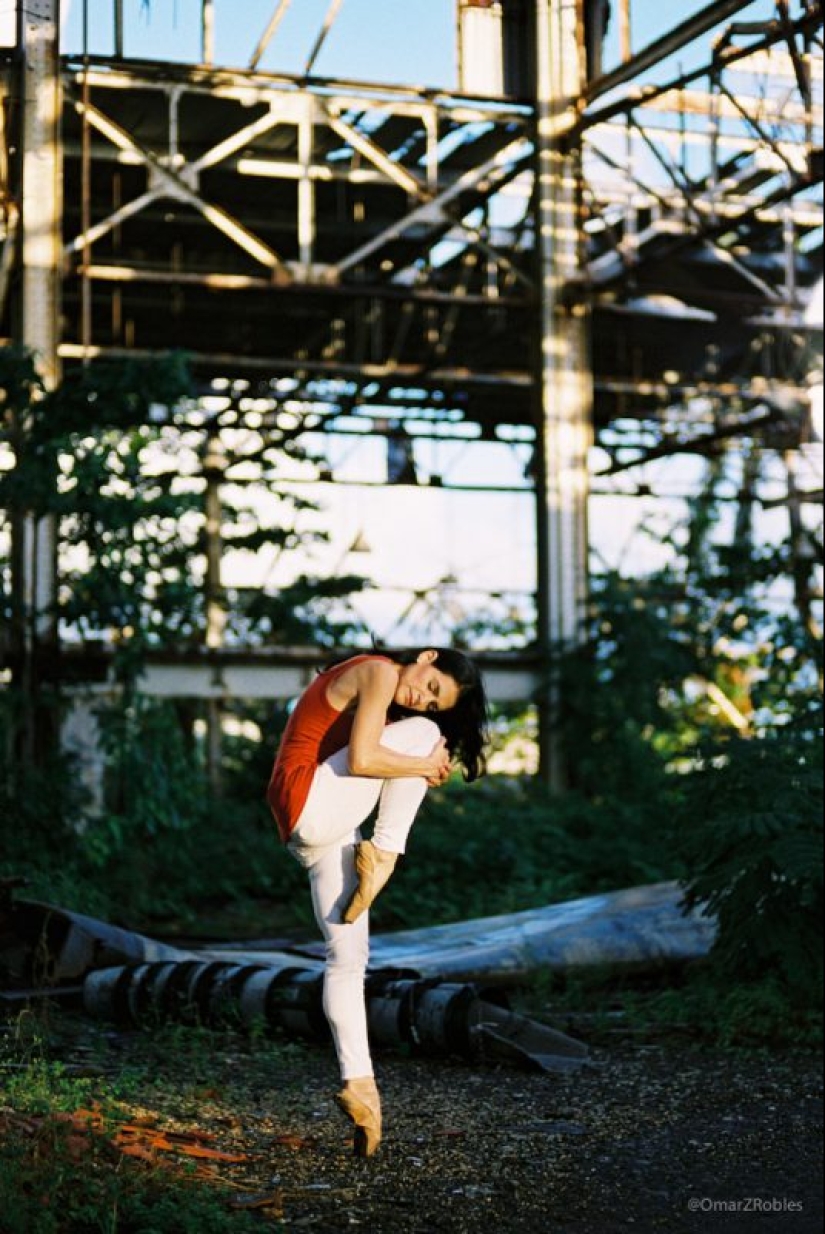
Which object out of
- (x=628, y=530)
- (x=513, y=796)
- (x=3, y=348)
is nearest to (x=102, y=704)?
(x=3, y=348)

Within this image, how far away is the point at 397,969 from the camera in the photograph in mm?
9555

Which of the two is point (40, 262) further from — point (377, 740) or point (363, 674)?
point (377, 740)

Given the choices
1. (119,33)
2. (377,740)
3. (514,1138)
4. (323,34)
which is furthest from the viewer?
(323,34)

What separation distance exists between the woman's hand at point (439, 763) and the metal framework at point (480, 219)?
1063 centimetres

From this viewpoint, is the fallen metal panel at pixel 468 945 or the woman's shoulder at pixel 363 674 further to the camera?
the fallen metal panel at pixel 468 945

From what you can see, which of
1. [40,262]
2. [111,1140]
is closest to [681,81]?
[40,262]

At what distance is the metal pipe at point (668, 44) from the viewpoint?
17.5 metres

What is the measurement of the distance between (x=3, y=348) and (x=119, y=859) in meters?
4.11

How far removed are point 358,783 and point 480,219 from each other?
1692 cm

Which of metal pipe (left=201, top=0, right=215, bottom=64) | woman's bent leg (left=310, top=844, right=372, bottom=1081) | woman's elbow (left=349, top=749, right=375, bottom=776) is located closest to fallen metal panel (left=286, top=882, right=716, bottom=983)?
woman's bent leg (left=310, top=844, right=372, bottom=1081)

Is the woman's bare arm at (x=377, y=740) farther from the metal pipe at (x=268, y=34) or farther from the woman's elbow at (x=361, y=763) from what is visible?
the metal pipe at (x=268, y=34)

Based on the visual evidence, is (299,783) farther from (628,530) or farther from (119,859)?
(628,530)

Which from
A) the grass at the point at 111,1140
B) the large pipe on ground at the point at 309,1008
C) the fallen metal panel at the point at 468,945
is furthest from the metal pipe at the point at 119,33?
the grass at the point at 111,1140

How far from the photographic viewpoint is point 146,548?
48.8 feet
